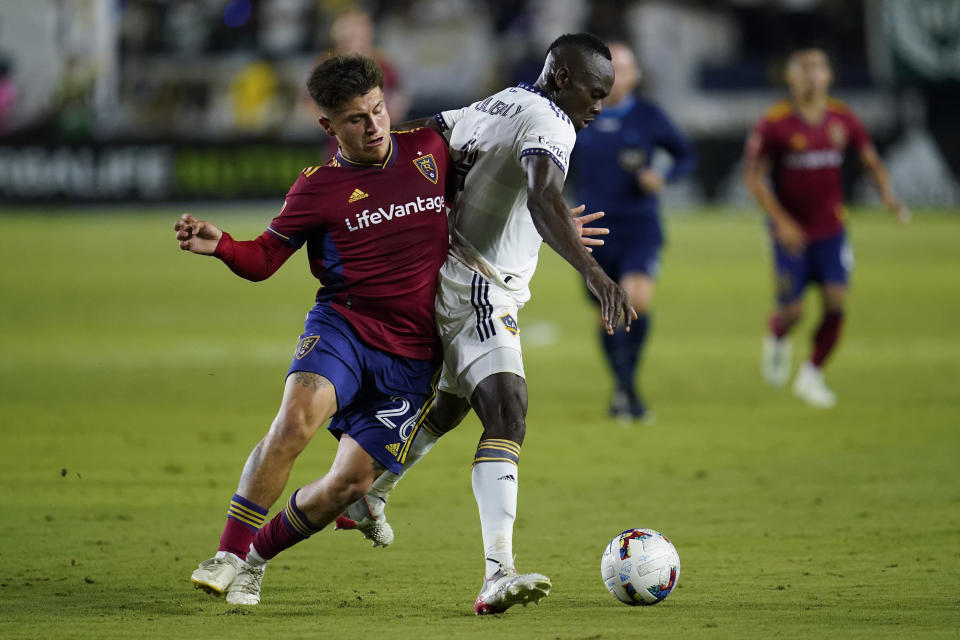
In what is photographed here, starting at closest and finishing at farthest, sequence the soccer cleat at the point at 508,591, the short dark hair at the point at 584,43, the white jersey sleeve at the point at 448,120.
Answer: the soccer cleat at the point at 508,591 < the short dark hair at the point at 584,43 < the white jersey sleeve at the point at 448,120

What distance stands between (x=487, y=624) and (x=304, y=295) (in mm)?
14037

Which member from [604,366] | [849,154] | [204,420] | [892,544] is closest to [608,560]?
[892,544]

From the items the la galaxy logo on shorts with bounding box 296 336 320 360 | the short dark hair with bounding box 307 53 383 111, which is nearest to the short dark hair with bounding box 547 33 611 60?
the short dark hair with bounding box 307 53 383 111

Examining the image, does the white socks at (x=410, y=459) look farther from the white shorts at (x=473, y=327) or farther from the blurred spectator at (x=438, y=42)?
the blurred spectator at (x=438, y=42)

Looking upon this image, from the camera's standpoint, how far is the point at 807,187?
11320 millimetres

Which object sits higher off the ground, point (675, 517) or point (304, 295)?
point (304, 295)

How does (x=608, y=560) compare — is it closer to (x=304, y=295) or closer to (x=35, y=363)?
(x=35, y=363)

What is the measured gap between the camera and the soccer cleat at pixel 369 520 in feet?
19.7

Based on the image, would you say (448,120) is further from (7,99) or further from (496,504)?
(7,99)

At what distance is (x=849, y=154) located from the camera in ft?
90.9

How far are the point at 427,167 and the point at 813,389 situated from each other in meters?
6.16

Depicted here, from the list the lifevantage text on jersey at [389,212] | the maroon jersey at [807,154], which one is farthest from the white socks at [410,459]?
the maroon jersey at [807,154]

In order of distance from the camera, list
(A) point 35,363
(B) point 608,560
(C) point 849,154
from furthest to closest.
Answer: (C) point 849,154 < (A) point 35,363 < (B) point 608,560

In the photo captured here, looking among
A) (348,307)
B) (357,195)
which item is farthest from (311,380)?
(357,195)
